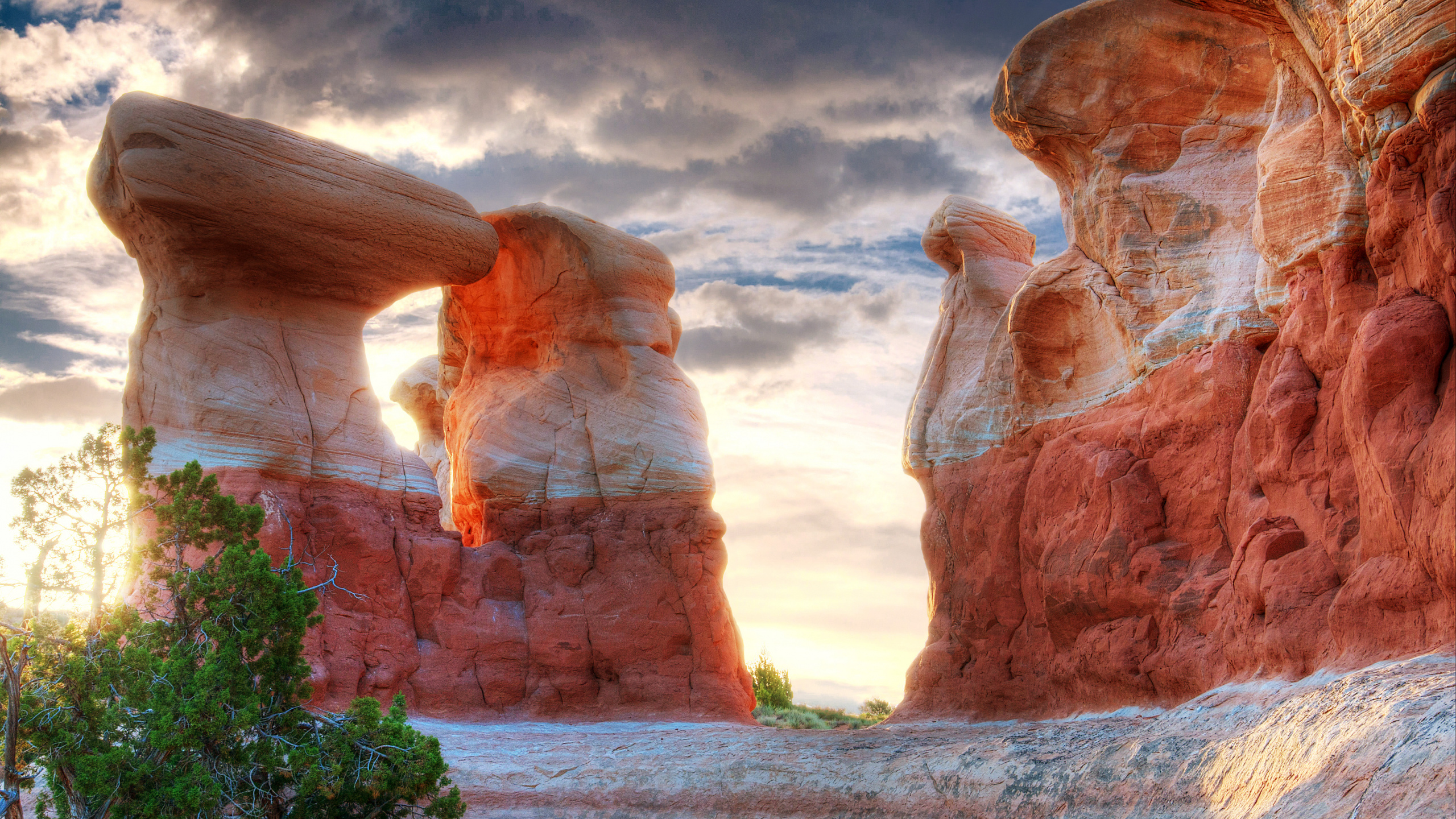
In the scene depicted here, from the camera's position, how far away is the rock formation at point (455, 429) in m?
17.0

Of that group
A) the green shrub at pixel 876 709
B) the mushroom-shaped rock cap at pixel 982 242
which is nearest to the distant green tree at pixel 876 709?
the green shrub at pixel 876 709

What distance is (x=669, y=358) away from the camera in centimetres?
2238

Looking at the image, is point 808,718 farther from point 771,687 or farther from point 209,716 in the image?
point 209,716

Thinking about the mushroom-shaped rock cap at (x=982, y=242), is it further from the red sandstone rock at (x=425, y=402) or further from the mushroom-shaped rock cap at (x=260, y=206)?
the red sandstone rock at (x=425, y=402)

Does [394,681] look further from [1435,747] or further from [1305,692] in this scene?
[1435,747]

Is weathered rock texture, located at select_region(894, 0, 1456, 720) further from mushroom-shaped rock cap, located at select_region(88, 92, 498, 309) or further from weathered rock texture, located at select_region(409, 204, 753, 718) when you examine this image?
mushroom-shaped rock cap, located at select_region(88, 92, 498, 309)

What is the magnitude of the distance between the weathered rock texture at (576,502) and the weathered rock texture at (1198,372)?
408 cm

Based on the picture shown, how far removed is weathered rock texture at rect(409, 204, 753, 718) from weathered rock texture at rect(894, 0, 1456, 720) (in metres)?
4.08

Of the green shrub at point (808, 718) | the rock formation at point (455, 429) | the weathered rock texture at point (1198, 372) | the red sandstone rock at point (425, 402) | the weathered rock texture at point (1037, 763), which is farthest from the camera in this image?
the red sandstone rock at point (425, 402)

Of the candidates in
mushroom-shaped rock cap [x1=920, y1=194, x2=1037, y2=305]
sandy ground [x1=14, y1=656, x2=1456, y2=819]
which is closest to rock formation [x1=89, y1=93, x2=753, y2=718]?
sandy ground [x1=14, y1=656, x2=1456, y2=819]

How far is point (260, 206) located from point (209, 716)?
31.3ft

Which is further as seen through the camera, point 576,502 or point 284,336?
point 576,502

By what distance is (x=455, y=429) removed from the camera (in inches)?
909

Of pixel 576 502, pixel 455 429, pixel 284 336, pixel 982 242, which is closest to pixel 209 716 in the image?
pixel 284 336
